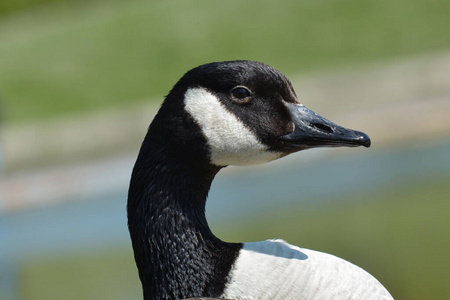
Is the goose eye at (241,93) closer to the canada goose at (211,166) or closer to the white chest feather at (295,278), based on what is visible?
the canada goose at (211,166)

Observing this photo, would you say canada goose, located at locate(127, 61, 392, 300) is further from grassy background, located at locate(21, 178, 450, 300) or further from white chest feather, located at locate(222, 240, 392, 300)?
grassy background, located at locate(21, 178, 450, 300)

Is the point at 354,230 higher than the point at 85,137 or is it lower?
lower

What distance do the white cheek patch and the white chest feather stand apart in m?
0.38

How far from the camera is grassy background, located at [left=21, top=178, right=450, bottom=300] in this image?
19.4 ft

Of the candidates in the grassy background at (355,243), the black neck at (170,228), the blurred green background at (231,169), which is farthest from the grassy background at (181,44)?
the black neck at (170,228)

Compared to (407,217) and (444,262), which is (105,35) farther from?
(444,262)

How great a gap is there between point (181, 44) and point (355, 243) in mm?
7840

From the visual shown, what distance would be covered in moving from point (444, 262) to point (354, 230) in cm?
116

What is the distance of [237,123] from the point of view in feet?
9.02

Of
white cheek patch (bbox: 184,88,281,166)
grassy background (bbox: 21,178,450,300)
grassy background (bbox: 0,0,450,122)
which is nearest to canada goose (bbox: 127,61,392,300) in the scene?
white cheek patch (bbox: 184,88,281,166)

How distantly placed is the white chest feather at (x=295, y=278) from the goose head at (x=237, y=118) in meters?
0.40

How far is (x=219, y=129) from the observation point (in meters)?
2.71

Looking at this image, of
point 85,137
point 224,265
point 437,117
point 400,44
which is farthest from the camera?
point 400,44

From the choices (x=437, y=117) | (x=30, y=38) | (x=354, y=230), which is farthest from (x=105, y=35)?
(x=354, y=230)
